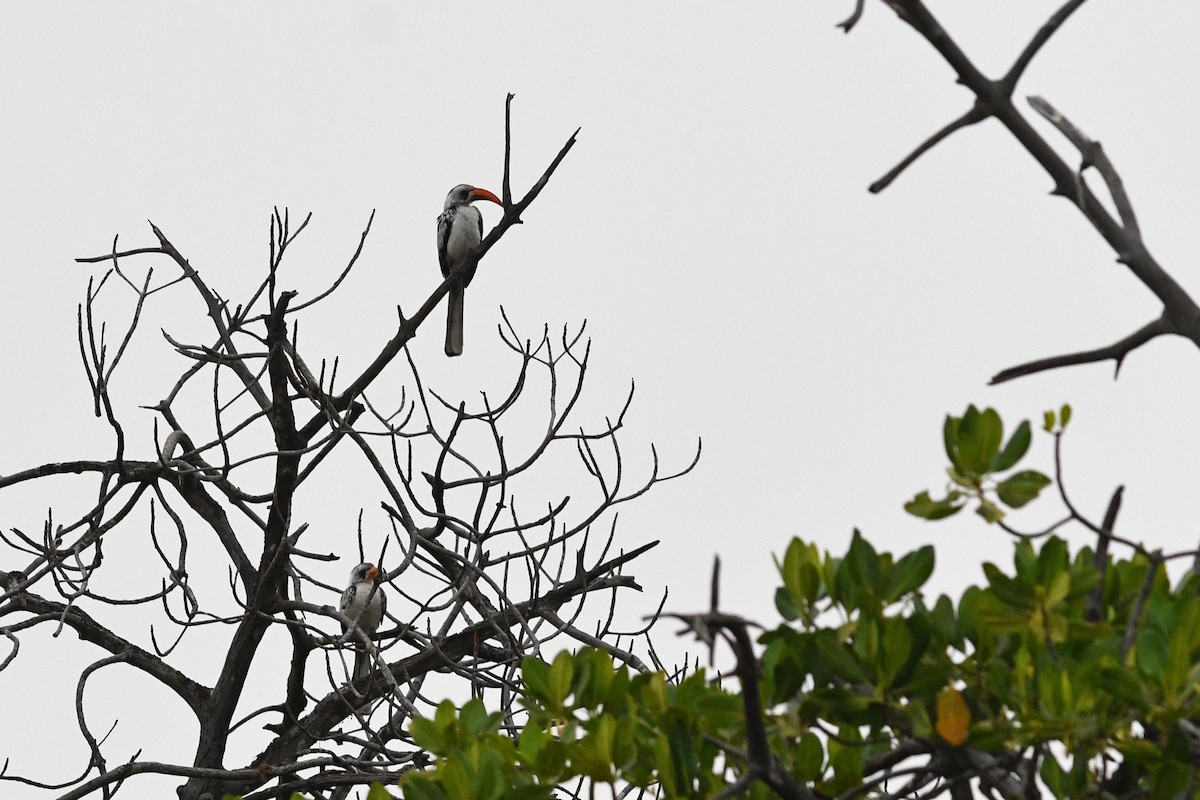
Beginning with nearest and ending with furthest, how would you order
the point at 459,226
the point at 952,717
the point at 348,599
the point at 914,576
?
the point at 952,717 < the point at 914,576 < the point at 348,599 < the point at 459,226

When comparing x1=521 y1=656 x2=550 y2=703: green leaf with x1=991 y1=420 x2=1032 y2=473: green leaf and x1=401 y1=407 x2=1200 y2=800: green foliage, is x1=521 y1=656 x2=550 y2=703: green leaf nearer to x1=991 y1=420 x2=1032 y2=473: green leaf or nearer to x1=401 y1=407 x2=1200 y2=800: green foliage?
x1=401 y1=407 x2=1200 y2=800: green foliage

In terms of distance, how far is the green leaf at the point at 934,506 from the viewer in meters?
2.16

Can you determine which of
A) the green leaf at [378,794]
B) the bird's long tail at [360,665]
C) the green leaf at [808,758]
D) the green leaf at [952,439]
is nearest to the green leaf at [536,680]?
the green leaf at [378,794]

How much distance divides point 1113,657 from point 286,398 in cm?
344

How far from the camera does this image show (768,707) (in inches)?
86.4

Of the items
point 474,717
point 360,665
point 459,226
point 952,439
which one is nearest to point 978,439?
point 952,439

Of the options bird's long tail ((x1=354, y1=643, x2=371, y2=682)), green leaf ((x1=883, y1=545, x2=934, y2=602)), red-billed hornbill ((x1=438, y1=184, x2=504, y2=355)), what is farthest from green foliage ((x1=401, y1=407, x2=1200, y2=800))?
red-billed hornbill ((x1=438, y1=184, x2=504, y2=355))

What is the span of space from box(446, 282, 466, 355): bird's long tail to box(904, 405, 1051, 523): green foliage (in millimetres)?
6790

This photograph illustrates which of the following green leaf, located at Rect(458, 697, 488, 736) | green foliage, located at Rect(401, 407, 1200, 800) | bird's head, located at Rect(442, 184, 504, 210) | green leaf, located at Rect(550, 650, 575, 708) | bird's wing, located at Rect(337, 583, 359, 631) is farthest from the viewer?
bird's head, located at Rect(442, 184, 504, 210)

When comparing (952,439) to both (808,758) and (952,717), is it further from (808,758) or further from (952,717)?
(808,758)

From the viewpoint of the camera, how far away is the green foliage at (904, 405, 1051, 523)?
211cm

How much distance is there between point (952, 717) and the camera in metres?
2.01

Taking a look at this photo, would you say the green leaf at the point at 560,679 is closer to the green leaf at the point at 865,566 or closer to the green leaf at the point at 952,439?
the green leaf at the point at 865,566

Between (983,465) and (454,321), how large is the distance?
6.97 metres
